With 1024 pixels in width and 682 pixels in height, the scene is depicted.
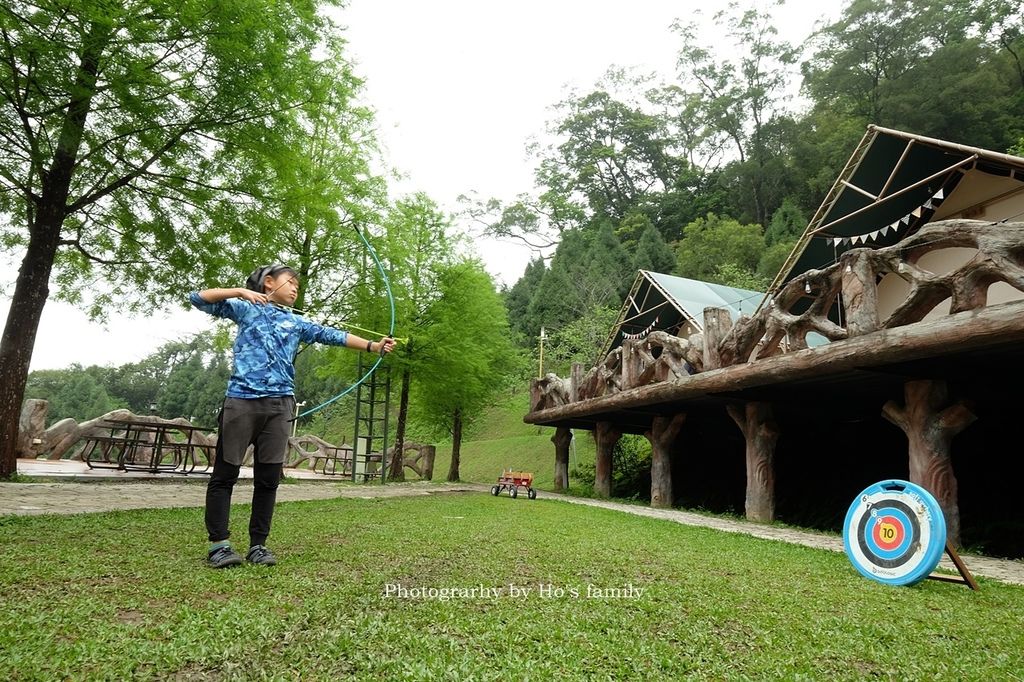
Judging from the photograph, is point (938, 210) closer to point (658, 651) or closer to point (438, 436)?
point (658, 651)

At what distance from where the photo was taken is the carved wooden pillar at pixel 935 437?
5.95 meters

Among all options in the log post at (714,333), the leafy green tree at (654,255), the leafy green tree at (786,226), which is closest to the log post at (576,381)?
the log post at (714,333)

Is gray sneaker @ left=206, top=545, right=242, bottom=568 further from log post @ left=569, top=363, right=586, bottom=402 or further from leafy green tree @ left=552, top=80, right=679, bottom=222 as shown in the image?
leafy green tree @ left=552, top=80, right=679, bottom=222

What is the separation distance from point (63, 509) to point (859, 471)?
11.4 meters

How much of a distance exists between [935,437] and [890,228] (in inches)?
234

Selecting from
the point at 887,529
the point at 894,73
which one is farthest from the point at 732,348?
the point at 894,73

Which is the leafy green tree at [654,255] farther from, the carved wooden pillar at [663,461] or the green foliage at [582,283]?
the carved wooden pillar at [663,461]

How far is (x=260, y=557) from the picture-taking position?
3338 mm

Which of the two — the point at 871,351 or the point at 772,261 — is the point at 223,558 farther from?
the point at 772,261

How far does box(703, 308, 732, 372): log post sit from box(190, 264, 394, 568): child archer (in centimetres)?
590

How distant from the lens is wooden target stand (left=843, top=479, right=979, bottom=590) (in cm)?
370

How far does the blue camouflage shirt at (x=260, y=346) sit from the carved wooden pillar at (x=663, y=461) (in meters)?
8.47

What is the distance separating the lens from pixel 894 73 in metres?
33.8

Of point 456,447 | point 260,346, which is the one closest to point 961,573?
point 260,346
